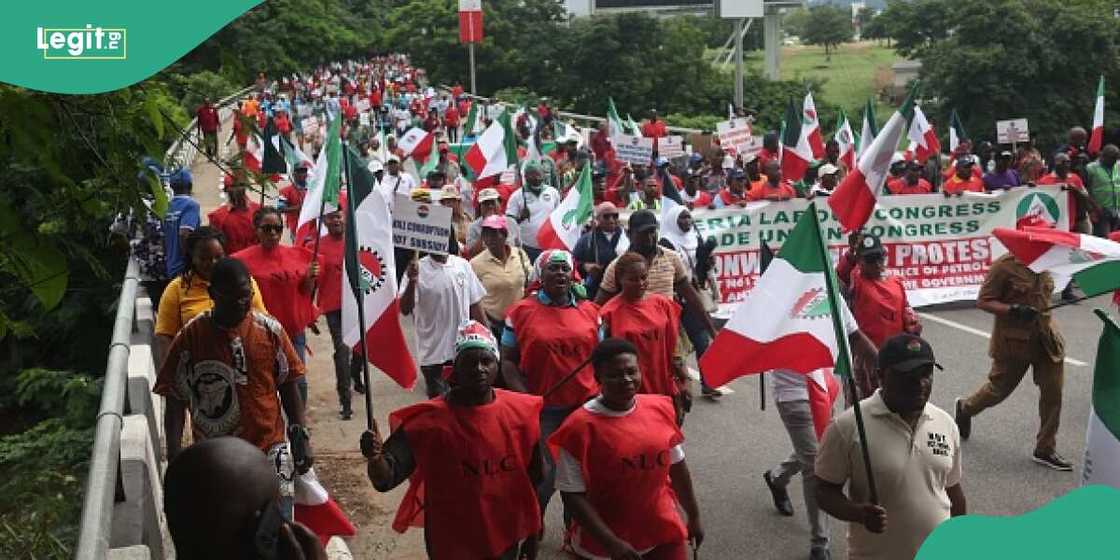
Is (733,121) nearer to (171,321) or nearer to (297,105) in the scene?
(171,321)

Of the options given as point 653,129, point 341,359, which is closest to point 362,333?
point 341,359

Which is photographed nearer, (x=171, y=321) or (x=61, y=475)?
(x=171, y=321)

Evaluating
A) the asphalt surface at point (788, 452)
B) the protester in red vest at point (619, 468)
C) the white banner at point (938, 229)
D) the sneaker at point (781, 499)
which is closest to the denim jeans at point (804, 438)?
the asphalt surface at point (788, 452)

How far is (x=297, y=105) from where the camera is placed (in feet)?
116

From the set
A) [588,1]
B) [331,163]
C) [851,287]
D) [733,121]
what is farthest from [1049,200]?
[588,1]

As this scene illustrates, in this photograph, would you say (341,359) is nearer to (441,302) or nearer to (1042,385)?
(441,302)

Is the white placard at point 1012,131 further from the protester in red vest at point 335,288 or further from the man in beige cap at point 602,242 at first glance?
the protester in red vest at point 335,288

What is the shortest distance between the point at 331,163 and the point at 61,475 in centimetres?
377

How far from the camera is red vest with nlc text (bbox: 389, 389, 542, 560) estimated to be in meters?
4.69

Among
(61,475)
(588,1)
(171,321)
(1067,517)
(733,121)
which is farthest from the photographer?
(588,1)

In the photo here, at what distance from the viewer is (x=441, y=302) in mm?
8078

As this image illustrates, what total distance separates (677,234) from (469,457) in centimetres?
633

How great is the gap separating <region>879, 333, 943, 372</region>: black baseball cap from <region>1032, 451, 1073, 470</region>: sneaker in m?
4.14

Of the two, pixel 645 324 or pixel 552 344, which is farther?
pixel 645 324
